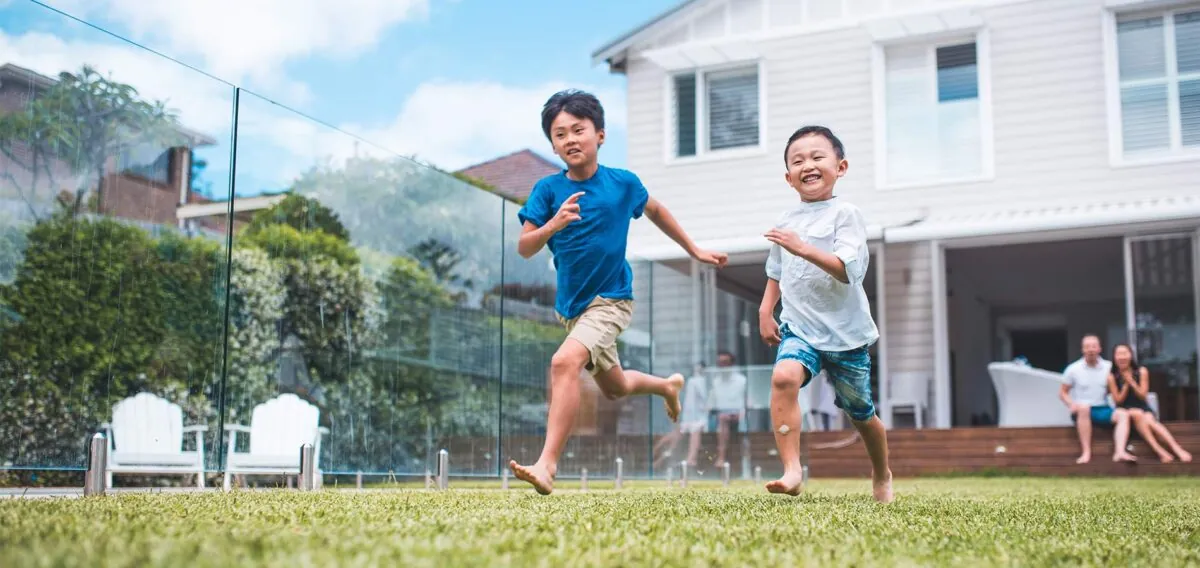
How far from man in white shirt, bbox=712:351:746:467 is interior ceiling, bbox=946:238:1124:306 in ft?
22.1

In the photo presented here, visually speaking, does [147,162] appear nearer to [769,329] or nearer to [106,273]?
[106,273]

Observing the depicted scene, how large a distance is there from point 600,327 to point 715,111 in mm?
11710

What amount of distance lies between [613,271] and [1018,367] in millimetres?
9722

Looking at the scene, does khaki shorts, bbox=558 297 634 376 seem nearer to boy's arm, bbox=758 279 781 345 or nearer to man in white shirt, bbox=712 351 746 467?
boy's arm, bbox=758 279 781 345

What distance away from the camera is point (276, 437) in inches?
277

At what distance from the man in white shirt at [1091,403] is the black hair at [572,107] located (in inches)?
341

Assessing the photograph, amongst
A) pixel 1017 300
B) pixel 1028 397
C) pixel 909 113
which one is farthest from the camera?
pixel 1017 300

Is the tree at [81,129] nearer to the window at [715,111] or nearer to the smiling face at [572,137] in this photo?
the smiling face at [572,137]

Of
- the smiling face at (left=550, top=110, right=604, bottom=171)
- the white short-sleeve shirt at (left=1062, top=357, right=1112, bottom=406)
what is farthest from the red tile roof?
the smiling face at (left=550, top=110, right=604, bottom=171)

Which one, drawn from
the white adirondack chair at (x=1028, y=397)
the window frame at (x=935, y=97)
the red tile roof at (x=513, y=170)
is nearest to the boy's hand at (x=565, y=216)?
the white adirondack chair at (x=1028, y=397)

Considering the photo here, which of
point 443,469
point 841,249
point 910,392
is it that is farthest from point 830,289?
point 910,392

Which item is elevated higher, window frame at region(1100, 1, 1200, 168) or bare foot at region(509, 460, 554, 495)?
window frame at region(1100, 1, 1200, 168)

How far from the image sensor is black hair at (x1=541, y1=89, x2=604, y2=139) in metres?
4.88

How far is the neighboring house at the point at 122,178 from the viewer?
5.84 metres
